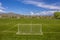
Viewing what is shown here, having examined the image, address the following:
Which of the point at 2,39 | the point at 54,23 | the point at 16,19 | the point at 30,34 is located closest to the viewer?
the point at 2,39

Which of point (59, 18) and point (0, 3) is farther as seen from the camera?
point (59, 18)

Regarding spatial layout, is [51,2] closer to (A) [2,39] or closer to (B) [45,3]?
(B) [45,3]

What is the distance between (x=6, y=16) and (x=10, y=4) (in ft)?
2.10

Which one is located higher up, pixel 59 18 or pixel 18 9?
pixel 18 9

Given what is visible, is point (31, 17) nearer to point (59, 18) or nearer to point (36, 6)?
point (36, 6)

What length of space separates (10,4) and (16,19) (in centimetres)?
95

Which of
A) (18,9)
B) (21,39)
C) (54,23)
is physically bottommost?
(21,39)

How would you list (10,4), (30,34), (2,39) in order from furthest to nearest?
1. (10,4)
2. (30,34)
3. (2,39)

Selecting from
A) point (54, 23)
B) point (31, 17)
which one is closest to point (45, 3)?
point (31, 17)

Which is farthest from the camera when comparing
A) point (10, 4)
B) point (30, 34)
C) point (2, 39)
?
point (10, 4)


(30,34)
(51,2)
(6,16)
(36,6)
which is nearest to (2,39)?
(30,34)

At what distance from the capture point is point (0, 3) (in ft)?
20.2

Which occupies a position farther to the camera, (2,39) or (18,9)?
(18,9)

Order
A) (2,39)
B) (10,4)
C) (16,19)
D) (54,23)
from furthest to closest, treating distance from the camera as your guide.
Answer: (54,23)
(16,19)
(10,4)
(2,39)
